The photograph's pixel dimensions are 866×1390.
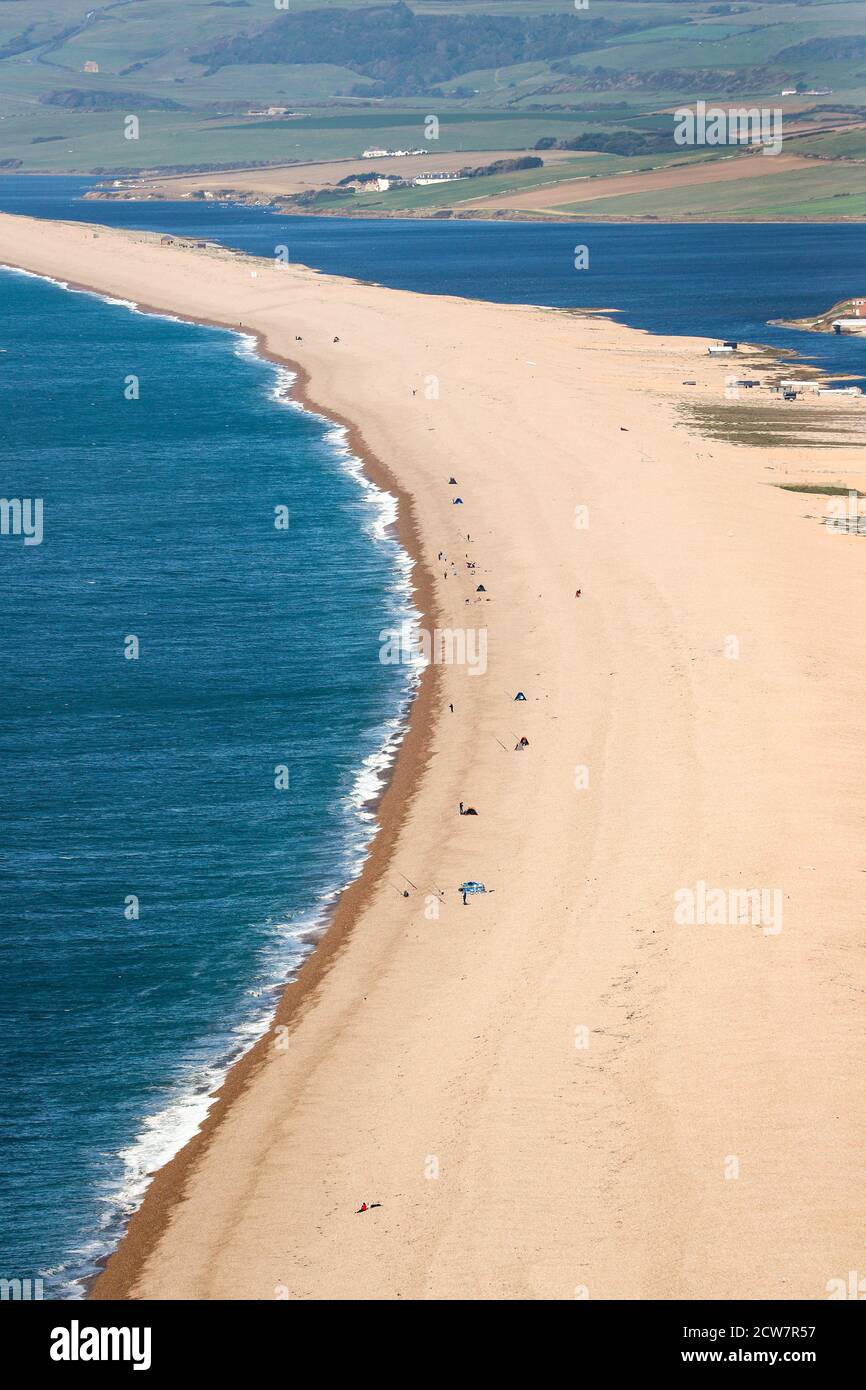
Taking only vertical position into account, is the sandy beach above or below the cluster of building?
below

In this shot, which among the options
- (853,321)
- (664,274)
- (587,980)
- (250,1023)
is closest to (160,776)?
(250,1023)

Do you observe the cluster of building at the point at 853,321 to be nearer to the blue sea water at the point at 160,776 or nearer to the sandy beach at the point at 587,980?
the blue sea water at the point at 160,776

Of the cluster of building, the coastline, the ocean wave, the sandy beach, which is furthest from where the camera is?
the cluster of building

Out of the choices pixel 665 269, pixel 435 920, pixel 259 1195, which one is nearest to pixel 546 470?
pixel 435 920

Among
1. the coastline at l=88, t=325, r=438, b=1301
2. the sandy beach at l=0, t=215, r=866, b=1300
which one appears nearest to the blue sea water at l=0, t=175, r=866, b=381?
the sandy beach at l=0, t=215, r=866, b=1300

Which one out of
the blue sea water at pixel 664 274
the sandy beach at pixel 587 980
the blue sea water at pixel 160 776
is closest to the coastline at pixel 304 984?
the sandy beach at pixel 587 980

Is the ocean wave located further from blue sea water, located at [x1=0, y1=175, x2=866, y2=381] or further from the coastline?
blue sea water, located at [x1=0, y1=175, x2=866, y2=381]
